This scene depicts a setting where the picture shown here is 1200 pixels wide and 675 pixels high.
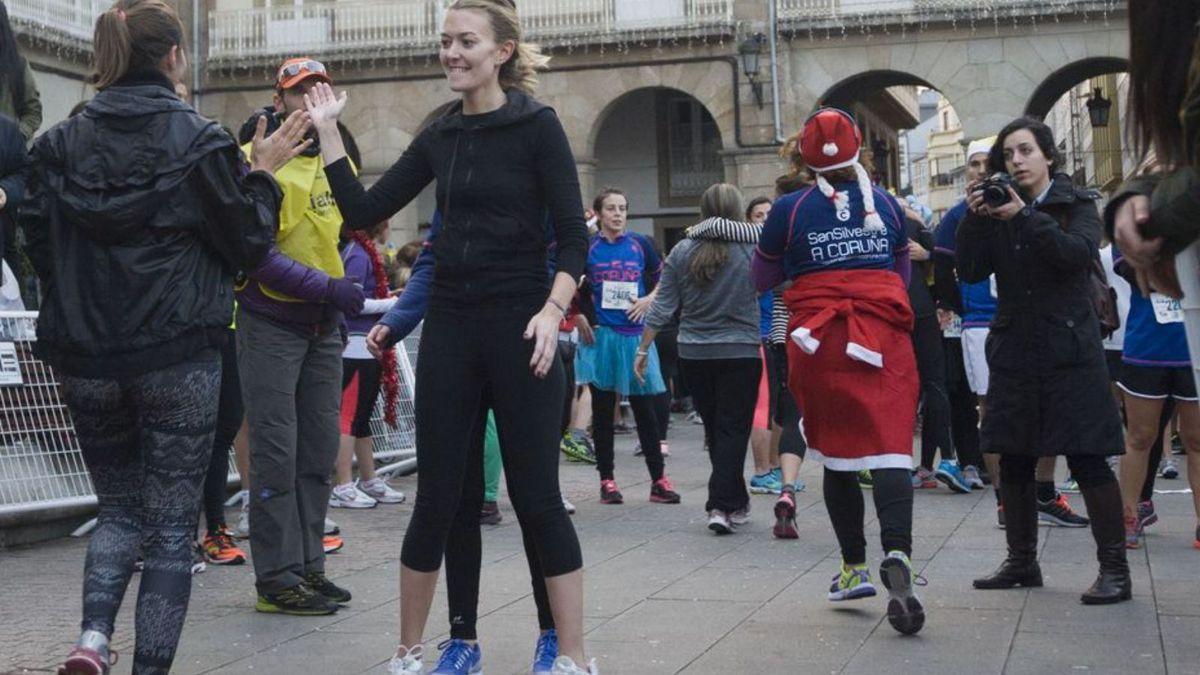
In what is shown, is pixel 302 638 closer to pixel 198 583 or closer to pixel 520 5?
pixel 198 583

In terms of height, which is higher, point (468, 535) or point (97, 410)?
point (97, 410)

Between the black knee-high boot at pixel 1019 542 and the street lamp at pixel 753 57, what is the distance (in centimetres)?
2168

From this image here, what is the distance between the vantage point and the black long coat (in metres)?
6.73

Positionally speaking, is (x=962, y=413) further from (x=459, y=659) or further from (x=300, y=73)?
(x=459, y=659)

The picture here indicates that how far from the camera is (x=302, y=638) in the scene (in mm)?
6059

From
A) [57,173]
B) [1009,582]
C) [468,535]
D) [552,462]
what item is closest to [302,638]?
[468,535]

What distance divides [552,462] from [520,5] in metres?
25.9

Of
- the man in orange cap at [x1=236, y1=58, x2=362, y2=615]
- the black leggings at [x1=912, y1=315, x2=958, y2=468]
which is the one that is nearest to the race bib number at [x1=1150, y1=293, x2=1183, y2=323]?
the black leggings at [x1=912, y1=315, x2=958, y2=468]

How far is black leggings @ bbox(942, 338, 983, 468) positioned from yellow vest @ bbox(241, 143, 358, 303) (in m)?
5.85

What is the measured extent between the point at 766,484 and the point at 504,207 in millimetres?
6668

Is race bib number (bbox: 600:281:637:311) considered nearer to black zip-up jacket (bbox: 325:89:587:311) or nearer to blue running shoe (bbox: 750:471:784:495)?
blue running shoe (bbox: 750:471:784:495)

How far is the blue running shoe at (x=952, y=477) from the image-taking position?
1112 centimetres

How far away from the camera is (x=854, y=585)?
21.3 feet

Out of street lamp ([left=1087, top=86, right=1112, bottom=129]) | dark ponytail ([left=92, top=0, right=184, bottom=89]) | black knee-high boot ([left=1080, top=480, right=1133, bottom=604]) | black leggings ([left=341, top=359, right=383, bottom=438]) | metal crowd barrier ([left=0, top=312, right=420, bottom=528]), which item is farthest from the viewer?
street lamp ([left=1087, top=86, right=1112, bottom=129])
